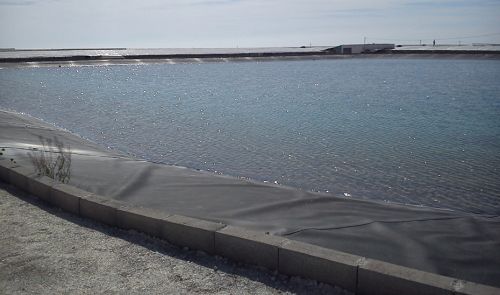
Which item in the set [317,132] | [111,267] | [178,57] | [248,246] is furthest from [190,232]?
[178,57]

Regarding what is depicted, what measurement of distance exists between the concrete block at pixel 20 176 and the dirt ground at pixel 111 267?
133cm

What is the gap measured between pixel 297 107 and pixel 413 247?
16103 mm

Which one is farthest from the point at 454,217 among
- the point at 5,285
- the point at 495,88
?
the point at 495,88

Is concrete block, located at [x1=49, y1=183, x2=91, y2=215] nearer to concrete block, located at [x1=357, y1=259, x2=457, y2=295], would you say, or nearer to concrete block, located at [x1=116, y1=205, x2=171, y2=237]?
concrete block, located at [x1=116, y1=205, x2=171, y2=237]

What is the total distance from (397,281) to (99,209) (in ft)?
11.7

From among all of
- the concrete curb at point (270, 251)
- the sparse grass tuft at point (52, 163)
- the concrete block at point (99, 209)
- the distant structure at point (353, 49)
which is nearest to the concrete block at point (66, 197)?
the concrete curb at point (270, 251)

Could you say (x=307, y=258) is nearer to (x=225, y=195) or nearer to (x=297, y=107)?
(x=225, y=195)

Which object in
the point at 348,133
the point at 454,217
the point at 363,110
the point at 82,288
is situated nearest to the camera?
the point at 82,288

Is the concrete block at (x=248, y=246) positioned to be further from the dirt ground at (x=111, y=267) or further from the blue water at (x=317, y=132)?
the blue water at (x=317, y=132)

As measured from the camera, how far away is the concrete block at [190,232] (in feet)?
16.7

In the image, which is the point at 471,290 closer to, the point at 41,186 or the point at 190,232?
the point at 190,232

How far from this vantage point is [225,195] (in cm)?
719

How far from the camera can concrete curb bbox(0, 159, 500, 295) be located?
13.3 ft

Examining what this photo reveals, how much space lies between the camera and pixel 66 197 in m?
6.33
